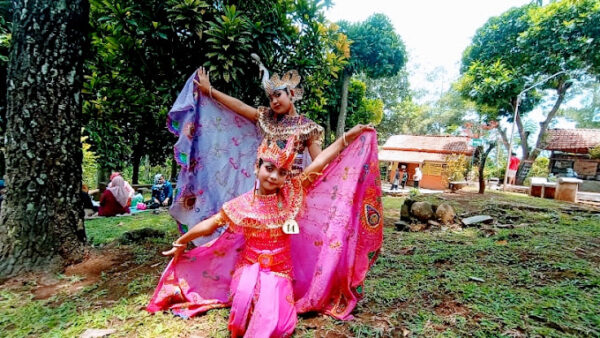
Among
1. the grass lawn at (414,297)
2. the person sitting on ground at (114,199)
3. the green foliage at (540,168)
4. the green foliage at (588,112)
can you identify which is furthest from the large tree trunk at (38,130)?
the green foliage at (588,112)

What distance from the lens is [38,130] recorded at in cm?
305

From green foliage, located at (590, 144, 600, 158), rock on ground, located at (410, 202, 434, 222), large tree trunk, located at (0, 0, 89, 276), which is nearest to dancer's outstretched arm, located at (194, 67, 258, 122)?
large tree trunk, located at (0, 0, 89, 276)

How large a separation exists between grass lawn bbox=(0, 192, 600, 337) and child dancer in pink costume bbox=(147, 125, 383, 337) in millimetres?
191

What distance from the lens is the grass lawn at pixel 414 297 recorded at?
2.30 meters

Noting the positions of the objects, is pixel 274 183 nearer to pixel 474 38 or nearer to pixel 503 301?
pixel 503 301

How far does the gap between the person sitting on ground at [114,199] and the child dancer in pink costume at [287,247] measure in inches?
266

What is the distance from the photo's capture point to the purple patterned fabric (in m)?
3.35

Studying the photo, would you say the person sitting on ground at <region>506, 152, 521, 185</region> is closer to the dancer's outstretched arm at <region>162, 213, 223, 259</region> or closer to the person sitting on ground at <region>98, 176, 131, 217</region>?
the person sitting on ground at <region>98, 176, 131, 217</region>

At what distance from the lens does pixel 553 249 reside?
4098mm

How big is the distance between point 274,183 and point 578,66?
2142 centimetres

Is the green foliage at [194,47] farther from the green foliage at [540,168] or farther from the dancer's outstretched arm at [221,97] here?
the green foliage at [540,168]

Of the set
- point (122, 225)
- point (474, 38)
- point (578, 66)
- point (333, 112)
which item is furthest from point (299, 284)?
point (474, 38)

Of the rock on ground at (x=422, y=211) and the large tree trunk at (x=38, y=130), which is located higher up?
the large tree trunk at (x=38, y=130)

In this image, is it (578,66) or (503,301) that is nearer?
(503,301)
